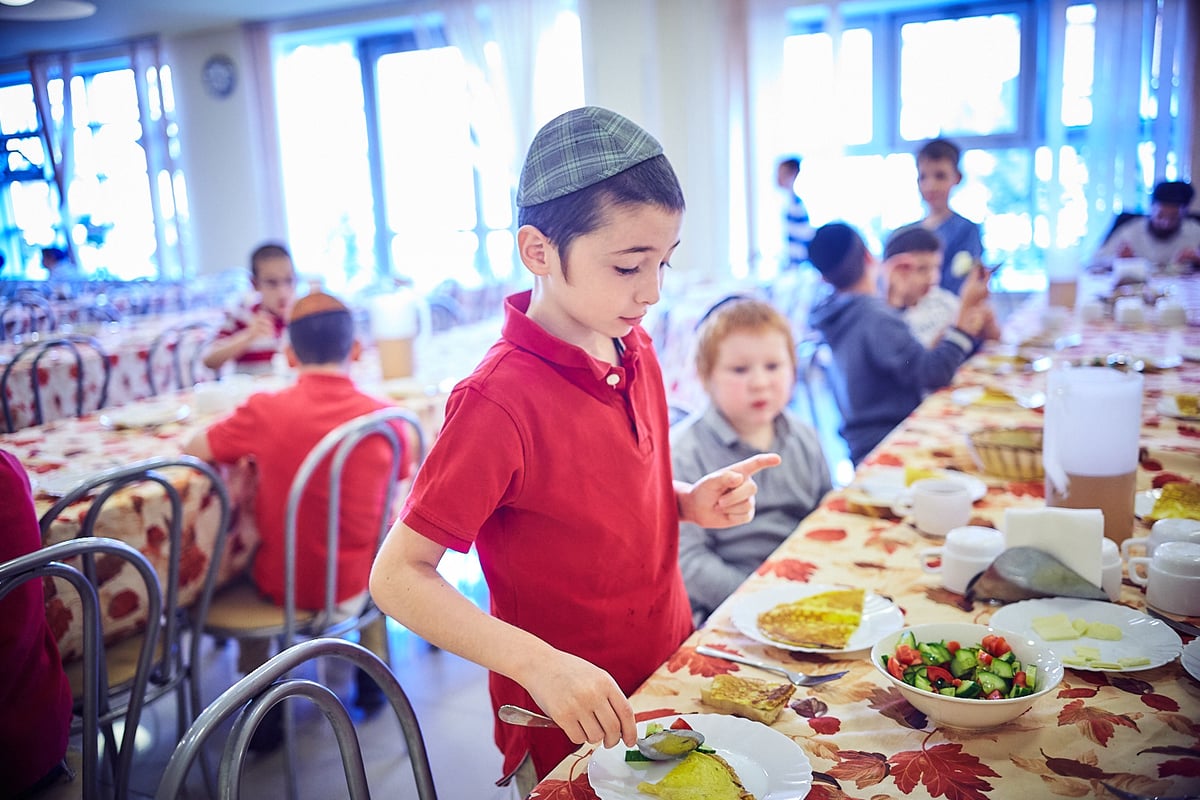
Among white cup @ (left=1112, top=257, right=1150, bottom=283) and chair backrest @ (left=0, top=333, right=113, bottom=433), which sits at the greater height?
white cup @ (left=1112, top=257, right=1150, bottom=283)

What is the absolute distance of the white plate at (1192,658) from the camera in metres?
0.79

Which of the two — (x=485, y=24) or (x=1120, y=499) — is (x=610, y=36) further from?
(x=1120, y=499)

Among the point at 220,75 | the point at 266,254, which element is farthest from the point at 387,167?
the point at 266,254

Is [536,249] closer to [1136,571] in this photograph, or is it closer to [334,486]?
[1136,571]

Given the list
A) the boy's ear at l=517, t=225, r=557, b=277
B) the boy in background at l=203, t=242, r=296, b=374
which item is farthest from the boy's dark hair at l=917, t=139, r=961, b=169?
the boy's ear at l=517, t=225, r=557, b=277

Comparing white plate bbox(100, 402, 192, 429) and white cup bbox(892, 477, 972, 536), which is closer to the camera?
white cup bbox(892, 477, 972, 536)

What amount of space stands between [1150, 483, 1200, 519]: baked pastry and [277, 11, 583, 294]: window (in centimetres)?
563

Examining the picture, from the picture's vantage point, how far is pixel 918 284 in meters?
2.66

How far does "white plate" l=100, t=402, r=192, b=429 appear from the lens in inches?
88.0

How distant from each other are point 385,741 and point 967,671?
5.05 ft

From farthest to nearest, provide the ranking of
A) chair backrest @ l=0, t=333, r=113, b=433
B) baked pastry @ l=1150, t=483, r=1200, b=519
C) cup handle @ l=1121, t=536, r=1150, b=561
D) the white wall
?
the white wall
chair backrest @ l=0, t=333, r=113, b=433
baked pastry @ l=1150, t=483, r=1200, b=519
cup handle @ l=1121, t=536, r=1150, b=561

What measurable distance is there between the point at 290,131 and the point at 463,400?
7.31 m

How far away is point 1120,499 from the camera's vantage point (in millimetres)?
1121

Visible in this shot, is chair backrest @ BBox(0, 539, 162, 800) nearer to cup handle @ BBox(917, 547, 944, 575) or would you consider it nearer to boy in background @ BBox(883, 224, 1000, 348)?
cup handle @ BBox(917, 547, 944, 575)
